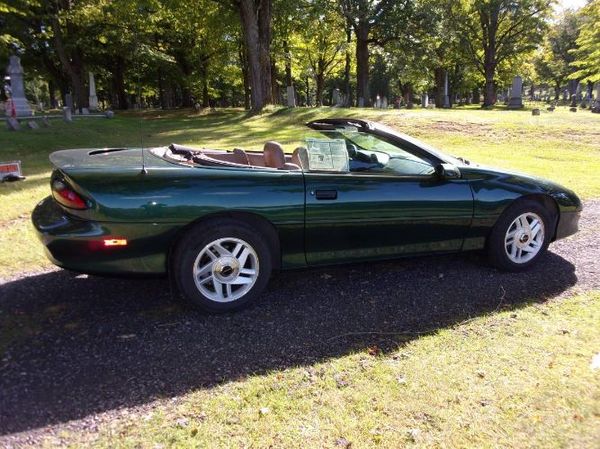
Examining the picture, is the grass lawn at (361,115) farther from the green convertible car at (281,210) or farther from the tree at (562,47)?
the tree at (562,47)

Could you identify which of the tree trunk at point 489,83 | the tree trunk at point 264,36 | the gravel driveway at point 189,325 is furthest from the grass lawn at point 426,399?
the tree trunk at point 489,83

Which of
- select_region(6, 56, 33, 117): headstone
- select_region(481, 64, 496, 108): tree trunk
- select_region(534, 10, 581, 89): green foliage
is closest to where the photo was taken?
select_region(6, 56, 33, 117): headstone

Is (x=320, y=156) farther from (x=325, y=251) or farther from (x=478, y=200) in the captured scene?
(x=478, y=200)

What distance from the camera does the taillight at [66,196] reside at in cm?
312

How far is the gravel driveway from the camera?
2.57 metres

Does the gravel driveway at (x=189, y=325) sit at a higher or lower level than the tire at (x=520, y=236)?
lower

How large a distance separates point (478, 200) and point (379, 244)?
979mm

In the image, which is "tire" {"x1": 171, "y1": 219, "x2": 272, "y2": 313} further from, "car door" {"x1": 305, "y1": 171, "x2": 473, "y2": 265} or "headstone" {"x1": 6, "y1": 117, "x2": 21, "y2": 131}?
"headstone" {"x1": 6, "y1": 117, "x2": 21, "y2": 131}

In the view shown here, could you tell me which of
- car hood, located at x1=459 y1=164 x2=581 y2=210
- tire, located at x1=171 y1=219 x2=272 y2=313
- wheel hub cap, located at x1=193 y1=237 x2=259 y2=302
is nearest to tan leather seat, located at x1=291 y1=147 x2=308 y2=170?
tire, located at x1=171 y1=219 x2=272 y2=313

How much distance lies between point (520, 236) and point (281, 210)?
90.1 inches

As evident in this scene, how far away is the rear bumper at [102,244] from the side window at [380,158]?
1.63 meters

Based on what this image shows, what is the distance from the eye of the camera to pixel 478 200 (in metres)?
4.09

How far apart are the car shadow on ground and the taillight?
2.65 feet

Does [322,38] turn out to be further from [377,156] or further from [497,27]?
[377,156]
